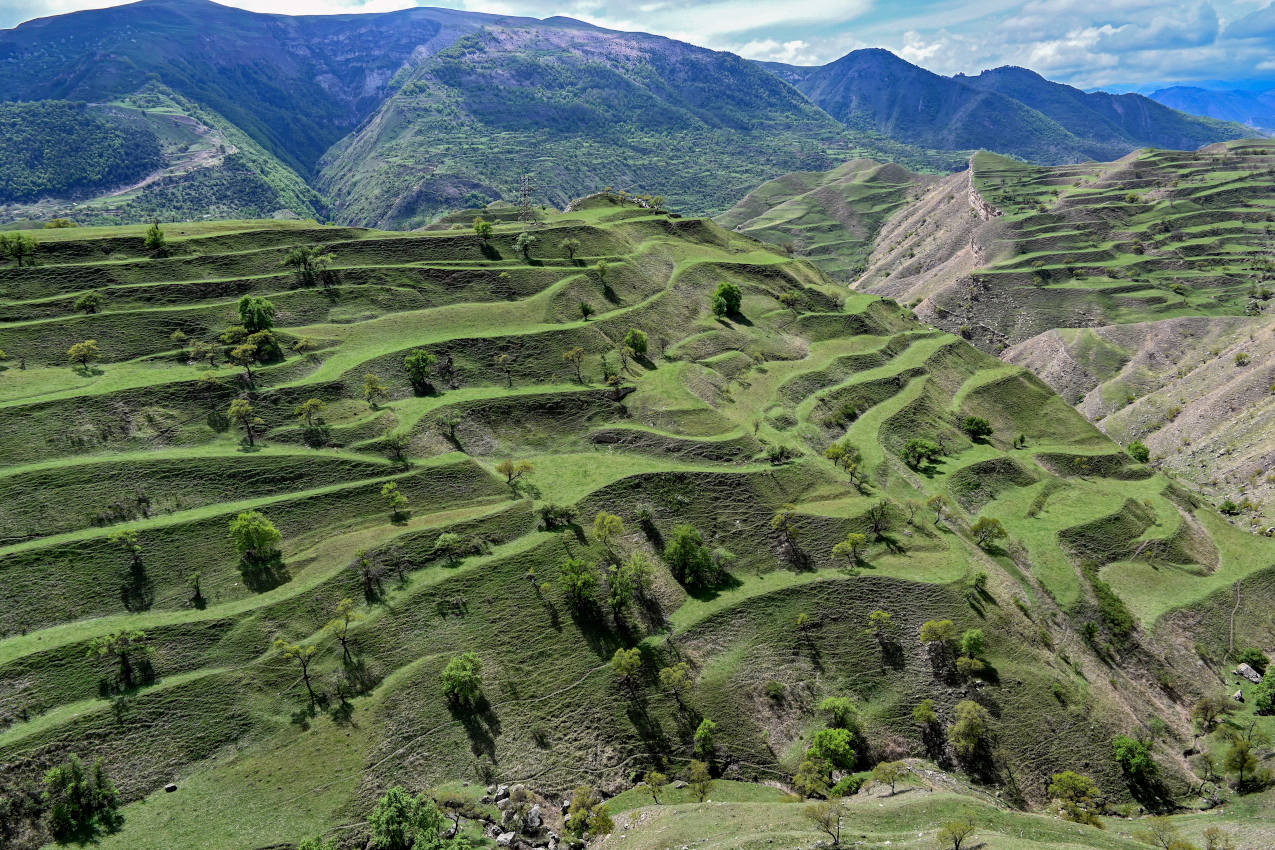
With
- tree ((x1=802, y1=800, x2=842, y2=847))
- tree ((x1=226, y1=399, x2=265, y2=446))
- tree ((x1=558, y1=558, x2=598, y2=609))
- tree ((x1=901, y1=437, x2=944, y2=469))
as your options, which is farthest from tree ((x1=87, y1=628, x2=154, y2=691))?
tree ((x1=901, y1=437, x2=944, y2=469))

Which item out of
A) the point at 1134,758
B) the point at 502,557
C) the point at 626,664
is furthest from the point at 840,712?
the point at 502,557

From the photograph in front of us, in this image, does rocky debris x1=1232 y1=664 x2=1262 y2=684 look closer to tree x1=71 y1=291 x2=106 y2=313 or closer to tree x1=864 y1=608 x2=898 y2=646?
tree x1=864 y1=608 x2=898 y2=646

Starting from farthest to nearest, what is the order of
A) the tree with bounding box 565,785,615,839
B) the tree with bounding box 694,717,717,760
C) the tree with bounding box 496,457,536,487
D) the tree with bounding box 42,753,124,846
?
the tree with bounding box 496,457,536,487, the tree with bounding box 694,717,717,760, the tree with bounding box 565,785,615,839, the tree with bounding box 42,753,124,846

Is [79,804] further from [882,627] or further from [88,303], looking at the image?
[882,627]

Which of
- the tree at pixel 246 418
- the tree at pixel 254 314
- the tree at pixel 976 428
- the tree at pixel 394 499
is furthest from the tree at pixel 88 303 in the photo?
the tree at pixel 976 428

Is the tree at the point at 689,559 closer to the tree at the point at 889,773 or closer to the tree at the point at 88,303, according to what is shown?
the tree at the point at 889,773

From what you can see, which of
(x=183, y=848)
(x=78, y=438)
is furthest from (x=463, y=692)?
(x=78, y=438)

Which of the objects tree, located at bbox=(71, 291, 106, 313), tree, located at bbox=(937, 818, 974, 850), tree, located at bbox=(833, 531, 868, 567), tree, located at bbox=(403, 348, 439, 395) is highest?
tree, located at bbox=(71, 291, 106, 313)
